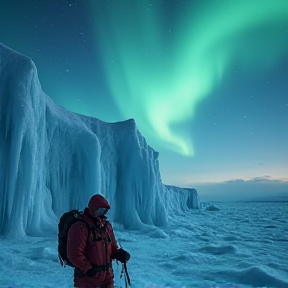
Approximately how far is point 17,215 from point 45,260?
3955 mm

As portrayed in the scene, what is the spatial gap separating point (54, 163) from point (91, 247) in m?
13.9

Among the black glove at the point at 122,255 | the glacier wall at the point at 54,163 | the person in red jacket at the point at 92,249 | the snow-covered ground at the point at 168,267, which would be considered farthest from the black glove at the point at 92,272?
the glacier wall at the point at 54,163

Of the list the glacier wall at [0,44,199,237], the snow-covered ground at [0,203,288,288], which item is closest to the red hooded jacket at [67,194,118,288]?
the snow-covered ground at [0,203,288,288]

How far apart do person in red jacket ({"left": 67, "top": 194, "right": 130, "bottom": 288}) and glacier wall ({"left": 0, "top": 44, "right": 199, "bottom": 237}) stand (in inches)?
348

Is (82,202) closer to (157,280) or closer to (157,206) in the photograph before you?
(157,206)

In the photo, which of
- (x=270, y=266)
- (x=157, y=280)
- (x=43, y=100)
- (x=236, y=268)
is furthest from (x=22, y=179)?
(x=270, y=266)

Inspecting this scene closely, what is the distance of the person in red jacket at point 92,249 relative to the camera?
→ 118 inches

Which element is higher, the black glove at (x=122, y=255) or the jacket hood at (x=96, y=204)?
the jacket hood at (x=96, y=204)

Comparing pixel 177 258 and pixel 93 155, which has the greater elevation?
pixel 93 155

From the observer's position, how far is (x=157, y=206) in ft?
77.8

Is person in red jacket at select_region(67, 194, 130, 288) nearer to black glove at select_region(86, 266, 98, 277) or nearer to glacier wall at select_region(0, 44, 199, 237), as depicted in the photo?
black glove at select_region(86, 266, 98, 277)

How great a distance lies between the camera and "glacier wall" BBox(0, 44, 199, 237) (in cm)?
1173

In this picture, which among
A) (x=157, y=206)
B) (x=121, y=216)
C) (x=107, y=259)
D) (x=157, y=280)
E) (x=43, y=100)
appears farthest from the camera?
(x=157, y=206)

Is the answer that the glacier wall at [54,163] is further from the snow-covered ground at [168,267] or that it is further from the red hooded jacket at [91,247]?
the red hooded jacket at [91,247]
